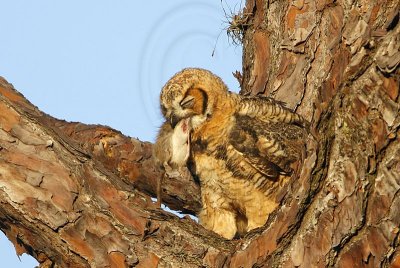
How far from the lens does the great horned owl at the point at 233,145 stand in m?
5.42

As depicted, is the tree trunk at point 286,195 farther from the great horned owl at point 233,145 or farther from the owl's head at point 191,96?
the owl's head at point 191,96

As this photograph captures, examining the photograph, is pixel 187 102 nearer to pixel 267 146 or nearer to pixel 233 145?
pixel 233 145

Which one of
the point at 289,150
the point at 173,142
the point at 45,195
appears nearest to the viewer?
the point at 45,195

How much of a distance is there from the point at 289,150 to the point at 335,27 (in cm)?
115

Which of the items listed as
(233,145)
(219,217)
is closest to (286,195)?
(233,145)

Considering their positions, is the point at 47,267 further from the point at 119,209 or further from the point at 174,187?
the point at 174,187

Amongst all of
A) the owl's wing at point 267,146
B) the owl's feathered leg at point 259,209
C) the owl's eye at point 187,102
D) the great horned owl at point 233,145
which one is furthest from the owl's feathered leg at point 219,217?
the owl's eye at point 187,102

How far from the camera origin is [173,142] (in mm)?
5781

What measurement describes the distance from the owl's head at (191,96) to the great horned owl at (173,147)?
71 mm

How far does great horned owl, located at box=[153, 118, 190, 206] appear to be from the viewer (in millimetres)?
5715

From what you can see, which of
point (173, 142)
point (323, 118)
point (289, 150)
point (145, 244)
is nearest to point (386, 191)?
point (323, 118)

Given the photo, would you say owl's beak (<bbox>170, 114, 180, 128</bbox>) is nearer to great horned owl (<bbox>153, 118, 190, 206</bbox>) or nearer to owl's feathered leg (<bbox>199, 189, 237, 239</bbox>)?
great horned owl (<bbox>153, 118, 190, 206</bbox>)

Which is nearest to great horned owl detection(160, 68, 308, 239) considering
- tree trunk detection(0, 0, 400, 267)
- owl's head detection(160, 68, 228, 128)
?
owl's head detection(160, 68, 228, 128)

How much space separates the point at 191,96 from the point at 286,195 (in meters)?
1.92
